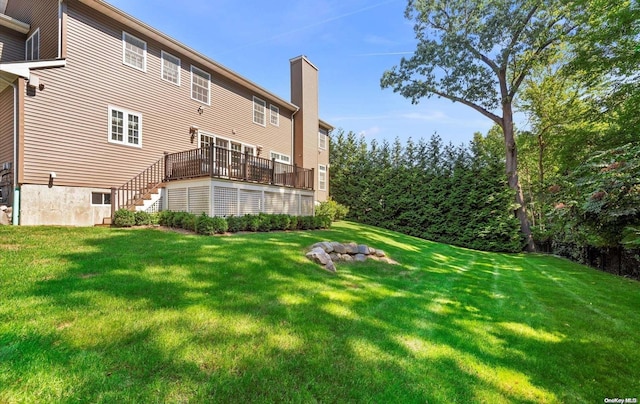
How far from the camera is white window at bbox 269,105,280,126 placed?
51.6 feet

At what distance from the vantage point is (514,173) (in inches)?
581

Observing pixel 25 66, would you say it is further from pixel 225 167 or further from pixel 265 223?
pixel 265 223

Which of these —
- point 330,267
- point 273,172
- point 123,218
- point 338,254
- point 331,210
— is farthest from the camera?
point 331,210

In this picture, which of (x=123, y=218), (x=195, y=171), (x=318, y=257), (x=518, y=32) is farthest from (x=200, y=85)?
(x=518, y=32)

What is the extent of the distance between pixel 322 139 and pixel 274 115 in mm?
4885

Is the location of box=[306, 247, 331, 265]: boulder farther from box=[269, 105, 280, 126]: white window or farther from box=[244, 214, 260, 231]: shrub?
box=[269, 105, 280, 126]: white window

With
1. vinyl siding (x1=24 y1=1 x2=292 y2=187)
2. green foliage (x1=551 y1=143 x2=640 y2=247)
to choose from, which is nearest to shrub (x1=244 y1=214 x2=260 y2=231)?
vinyl siding (x1=24 y1=1 x2=292 y2=187)

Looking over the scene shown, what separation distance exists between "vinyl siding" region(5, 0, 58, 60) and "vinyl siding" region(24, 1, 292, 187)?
1.85 feet

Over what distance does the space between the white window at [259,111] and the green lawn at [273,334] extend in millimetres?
10518

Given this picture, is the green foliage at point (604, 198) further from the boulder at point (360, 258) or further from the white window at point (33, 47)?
the white window at point (33, 47)

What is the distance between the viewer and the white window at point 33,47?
9.25 metres

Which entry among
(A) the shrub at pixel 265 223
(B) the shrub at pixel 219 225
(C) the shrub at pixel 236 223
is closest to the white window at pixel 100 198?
(B) the shrub at pixel 219 225

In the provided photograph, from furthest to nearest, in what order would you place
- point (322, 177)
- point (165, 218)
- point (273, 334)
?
point (322, 177) < point (165, 218) < point (273, 334)

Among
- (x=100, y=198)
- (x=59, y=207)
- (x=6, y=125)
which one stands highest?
(x=6, y=125)
